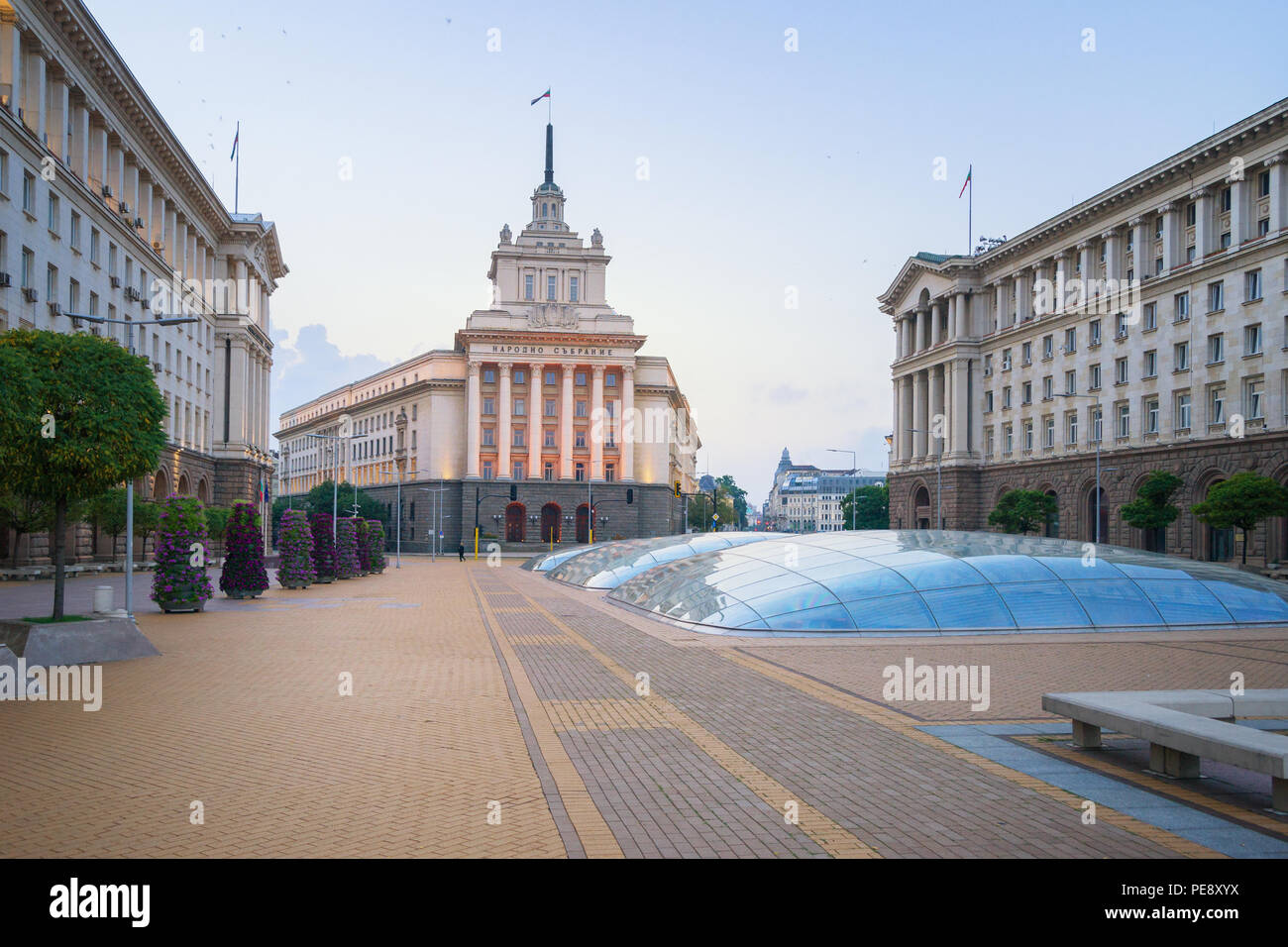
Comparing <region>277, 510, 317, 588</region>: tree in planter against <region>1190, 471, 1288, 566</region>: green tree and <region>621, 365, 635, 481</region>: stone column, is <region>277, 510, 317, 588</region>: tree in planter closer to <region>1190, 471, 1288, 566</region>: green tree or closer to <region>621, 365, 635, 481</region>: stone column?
<region>1190, 471, 1288, 566</region>: green tree

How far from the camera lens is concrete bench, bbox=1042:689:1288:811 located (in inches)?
321

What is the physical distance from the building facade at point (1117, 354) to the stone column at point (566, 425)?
34532mm

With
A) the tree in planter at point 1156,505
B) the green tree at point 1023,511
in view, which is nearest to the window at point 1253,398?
the tree in planter at point 1156,505

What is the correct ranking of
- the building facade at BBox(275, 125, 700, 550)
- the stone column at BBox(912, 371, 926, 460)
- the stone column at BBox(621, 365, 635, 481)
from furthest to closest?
the stone column at BBox(621, 365, 635, 481), the building facade at BBox(275, 125, 700, 550), the stone column at BBox(912, 371, 926, 460)

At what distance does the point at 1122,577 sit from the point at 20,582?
39698 millimetres

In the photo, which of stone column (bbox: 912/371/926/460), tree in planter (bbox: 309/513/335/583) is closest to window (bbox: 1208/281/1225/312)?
stone column (bbox: 912/371/926/460)

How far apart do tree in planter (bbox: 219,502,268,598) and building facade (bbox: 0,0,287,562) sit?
6208 millimetres

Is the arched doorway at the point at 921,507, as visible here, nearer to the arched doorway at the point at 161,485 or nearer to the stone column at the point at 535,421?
the stone column at the point at 535,421

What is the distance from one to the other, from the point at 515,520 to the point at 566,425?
11674 millimetres

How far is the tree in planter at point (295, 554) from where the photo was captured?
38.6 meters

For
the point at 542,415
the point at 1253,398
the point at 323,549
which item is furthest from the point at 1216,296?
the point at 542,415

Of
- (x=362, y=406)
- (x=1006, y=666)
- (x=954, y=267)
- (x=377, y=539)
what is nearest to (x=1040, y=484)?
(x=954, y=267)

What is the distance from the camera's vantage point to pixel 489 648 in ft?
64.3
